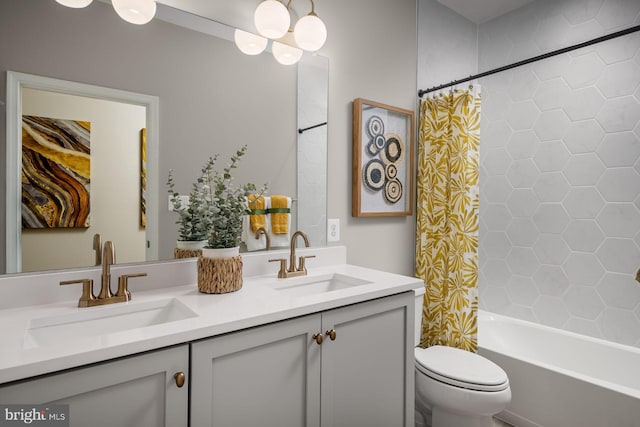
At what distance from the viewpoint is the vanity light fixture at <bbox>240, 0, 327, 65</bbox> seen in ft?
5.08

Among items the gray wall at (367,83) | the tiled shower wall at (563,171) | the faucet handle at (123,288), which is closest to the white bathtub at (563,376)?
the tiled shower wall at (563,171)

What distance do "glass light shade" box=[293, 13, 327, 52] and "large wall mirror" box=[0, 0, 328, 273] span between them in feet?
0.33

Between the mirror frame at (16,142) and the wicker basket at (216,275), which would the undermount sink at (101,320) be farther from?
the mirror frame at (16,142)

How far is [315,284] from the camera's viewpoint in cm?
157

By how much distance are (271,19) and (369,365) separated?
150 cm

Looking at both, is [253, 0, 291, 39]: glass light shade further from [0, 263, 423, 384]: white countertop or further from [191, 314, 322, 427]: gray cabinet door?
[191, 314, 322, 427]: gray cabinet door

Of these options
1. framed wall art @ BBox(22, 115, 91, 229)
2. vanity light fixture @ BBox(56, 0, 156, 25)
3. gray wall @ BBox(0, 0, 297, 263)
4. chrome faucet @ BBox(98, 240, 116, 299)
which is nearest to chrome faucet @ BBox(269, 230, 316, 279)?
gray wall @ BBox(0, 0, 297, 263)

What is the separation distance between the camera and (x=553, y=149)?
2381mm

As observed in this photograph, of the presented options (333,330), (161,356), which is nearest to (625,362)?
(333,330)

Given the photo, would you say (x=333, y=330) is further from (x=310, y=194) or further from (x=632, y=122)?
(x=632, y=122)

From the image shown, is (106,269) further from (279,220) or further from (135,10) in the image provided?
(135,10)

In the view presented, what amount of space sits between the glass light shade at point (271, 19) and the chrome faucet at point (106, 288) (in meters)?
1.11

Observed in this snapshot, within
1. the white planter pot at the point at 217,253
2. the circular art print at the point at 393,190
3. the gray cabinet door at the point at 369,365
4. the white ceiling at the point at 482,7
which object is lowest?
the gray cabinet door at the point at 369,365

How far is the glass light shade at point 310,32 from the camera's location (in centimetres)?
166
